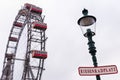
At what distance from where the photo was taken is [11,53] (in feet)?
145

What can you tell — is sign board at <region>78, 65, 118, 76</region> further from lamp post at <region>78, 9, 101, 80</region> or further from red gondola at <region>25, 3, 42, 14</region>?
red gondola at <region>25, 3, 42, 14</region>

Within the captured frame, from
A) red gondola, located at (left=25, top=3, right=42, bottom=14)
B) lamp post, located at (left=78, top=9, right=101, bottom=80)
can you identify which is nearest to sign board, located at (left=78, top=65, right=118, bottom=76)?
lamp post, located at (left=78, top=9, right=101, bottom=80)

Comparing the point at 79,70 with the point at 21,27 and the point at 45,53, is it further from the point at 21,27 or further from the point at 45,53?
the point at 21,27

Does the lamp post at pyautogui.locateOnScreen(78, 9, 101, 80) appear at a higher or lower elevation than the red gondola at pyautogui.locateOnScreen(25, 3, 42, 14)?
lower

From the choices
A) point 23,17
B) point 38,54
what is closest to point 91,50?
point 38,54

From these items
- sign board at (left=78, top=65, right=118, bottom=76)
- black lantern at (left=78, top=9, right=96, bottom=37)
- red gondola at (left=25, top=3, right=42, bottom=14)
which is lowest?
sign board at (left=78, top=65, right=118, bottom=76)

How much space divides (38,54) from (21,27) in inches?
395

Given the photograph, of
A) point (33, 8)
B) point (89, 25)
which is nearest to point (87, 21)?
point (89, 25)

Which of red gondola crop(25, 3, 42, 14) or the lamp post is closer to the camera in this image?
the lamp post

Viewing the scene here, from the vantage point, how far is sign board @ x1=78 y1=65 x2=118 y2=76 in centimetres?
555

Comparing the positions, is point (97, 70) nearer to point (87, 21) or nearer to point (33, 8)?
point (87, 21)

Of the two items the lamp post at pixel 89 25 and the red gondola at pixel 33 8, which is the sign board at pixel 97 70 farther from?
the red gondola at pixel 33 8

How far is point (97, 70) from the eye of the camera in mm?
5598

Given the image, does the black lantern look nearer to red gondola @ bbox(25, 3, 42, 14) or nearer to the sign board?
the sign board
